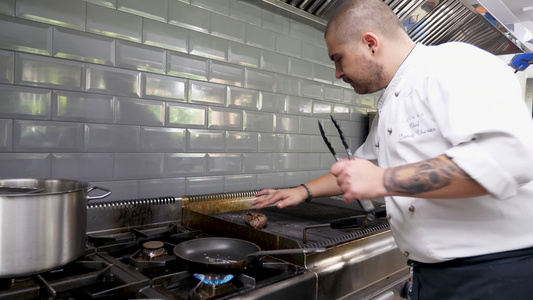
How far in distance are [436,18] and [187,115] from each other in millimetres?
1849

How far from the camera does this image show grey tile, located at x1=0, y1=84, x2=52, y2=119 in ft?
4.14

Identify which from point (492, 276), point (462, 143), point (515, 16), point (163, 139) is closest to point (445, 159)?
point (462, 143)

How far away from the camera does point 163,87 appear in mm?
1659

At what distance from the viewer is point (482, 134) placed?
77cm

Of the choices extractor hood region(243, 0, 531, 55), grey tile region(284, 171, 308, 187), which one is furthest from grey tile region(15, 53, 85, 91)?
grey tile region(284, 171, 308, 187)

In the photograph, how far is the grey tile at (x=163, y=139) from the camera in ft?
5.30

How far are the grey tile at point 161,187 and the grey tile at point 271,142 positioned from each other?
57 centimetres

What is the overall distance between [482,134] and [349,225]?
0.73m

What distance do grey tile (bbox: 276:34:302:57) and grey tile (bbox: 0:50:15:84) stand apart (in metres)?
1.37

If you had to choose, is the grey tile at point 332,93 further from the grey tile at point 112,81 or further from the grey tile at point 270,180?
the grey tile at point 112,81

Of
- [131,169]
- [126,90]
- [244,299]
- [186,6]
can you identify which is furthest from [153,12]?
[244,299]

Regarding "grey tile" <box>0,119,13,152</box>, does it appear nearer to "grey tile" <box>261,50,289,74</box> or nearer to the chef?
the chef

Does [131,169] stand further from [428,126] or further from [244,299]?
[428,126]

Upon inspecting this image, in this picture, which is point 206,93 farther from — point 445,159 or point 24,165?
point 445,159
